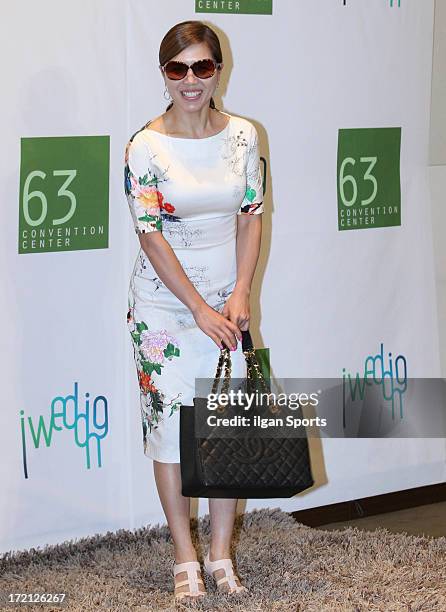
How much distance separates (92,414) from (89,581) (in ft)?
1.80

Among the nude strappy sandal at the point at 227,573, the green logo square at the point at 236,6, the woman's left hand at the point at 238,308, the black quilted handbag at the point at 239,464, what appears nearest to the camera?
the black quilted handbag at the point at 239,464

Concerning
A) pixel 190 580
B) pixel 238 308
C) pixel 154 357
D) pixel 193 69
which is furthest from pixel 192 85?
pixel 190 580

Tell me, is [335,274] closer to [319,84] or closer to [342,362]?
[342,362]

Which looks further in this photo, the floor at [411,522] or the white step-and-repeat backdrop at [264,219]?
the floor at [411,522]

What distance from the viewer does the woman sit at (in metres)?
2.50

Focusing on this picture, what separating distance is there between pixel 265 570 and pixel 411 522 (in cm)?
85

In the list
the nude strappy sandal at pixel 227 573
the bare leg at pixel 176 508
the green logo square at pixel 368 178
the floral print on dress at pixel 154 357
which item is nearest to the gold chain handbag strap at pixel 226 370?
the floral print on dress at pixel 154 357

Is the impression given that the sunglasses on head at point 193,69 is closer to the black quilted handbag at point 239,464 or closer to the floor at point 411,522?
the black quilted handbag at point 239,464

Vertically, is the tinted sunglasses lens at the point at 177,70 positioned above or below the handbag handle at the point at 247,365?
above

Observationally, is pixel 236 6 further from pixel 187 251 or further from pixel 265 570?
pixel 265 570

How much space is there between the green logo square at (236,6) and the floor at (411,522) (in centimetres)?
175

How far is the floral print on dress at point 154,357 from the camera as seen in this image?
8.47 ft

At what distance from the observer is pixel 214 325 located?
2502 mm

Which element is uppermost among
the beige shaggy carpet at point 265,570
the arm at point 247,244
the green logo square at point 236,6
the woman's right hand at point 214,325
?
the green logo square at point 236,6
